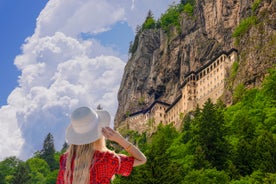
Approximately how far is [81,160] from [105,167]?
0.30 meters

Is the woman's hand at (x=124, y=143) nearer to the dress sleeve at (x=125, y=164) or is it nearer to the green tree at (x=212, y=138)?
the dress sleeve at (x=125, y=164)

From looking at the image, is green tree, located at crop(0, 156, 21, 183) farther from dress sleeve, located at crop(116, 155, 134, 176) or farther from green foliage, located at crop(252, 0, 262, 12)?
dress sleeve, located at crop(116, 155, 134, 176)

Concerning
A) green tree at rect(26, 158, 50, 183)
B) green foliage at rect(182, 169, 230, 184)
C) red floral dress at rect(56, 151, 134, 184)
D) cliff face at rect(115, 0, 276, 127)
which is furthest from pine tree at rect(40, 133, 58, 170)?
red floral dress at rect(56, 151, 134, 184)

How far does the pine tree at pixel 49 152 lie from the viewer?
475 feet

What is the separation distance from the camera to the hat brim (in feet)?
17.0

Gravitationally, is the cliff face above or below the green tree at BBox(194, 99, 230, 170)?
above

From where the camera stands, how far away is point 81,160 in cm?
519

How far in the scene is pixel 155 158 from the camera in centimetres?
4681

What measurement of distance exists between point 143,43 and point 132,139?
125 ft

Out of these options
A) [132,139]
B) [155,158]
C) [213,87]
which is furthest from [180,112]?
[155,158]

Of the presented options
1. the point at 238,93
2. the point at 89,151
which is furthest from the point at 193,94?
the point at 89,151

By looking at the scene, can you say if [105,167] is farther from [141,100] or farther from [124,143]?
[141,100]

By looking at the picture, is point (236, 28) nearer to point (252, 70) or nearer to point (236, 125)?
point (252, 70)

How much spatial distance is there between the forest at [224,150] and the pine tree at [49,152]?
53.0 metres
